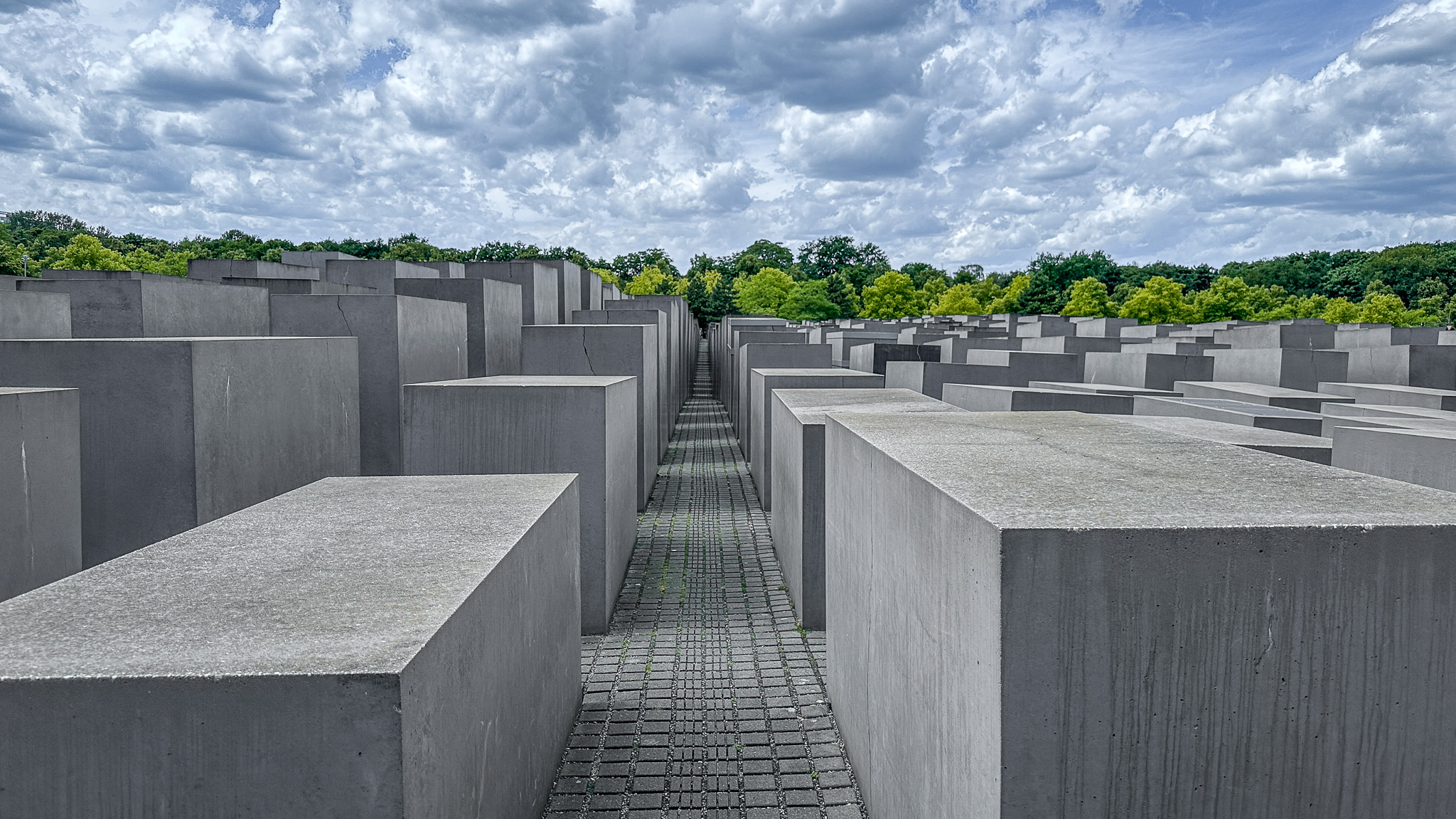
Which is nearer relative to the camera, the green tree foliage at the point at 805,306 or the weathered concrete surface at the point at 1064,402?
the weathered concrete surface at the point at 1064,402

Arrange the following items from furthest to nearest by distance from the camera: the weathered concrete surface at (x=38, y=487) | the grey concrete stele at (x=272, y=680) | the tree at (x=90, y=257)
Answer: the tree at (x=90, y=257)
the weathered concrete surface at (x=38, y=487)
the grey concrete stele at (x=272, y=680)

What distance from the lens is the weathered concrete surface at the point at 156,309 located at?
7961 millimetres

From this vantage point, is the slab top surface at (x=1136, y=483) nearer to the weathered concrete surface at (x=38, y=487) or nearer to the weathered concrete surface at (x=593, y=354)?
the weathered concrete surface at (x=38, y=487)

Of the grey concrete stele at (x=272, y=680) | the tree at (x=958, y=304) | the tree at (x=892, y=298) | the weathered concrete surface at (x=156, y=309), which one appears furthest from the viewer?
the tree at (x=958, y=304)

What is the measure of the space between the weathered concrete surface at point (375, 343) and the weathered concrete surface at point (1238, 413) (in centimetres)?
700

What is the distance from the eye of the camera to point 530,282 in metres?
14.5

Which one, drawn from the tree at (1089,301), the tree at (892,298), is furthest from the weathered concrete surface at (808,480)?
the tree at (892,298)

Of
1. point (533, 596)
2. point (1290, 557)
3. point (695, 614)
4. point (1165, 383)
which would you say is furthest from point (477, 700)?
point (1165, 383)

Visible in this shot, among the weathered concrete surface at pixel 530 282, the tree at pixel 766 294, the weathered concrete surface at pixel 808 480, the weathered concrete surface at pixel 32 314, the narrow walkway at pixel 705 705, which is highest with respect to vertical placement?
the tree at pixel 766 294

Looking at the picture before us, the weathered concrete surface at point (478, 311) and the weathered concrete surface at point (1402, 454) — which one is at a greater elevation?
the weathered concrete surface at point (478, 311)

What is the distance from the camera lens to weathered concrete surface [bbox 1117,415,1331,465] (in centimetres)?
534

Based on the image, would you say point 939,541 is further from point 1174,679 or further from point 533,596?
point 533,596

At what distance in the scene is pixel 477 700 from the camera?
9.71ft

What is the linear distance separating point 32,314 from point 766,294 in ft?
→ 212
